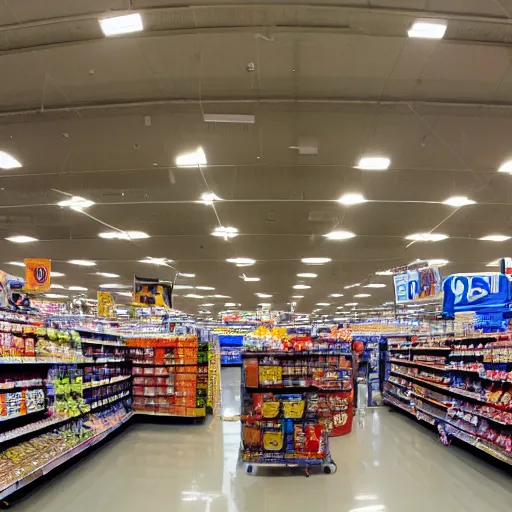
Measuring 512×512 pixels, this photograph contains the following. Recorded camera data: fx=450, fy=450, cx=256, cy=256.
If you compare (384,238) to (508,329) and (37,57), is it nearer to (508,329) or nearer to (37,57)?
(508,329)

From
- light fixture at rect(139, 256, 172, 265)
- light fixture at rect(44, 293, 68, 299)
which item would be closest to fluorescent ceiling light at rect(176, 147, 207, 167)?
light fixture at rect(139, 256, 172, 265)

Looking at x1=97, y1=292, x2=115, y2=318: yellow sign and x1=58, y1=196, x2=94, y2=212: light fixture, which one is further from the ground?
x1=58, y1=196, x2=94, y2=212: light fixture

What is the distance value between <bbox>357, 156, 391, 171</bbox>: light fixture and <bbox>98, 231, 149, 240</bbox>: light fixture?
6100mm

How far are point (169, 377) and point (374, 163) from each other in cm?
631

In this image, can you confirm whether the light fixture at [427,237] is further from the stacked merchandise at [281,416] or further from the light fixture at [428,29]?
the light fixture at [428,29]

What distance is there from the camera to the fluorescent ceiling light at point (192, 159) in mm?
6914

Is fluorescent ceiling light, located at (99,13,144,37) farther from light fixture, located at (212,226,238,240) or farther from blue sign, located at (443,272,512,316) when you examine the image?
light fixture, located at (212,226,238,240)

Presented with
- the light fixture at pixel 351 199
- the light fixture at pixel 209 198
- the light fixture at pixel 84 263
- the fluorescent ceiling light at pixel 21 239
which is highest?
the light fixture at pixel 209 198

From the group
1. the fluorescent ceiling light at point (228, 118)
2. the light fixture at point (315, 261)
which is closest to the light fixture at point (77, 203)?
the fluorescent ceiling light at point (228, 118)

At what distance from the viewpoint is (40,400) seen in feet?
17.4

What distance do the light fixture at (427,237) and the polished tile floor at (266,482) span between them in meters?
5.29

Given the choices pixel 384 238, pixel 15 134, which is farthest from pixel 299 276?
pixel 15 134

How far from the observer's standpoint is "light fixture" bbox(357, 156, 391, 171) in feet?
23.0

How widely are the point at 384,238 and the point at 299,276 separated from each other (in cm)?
620
